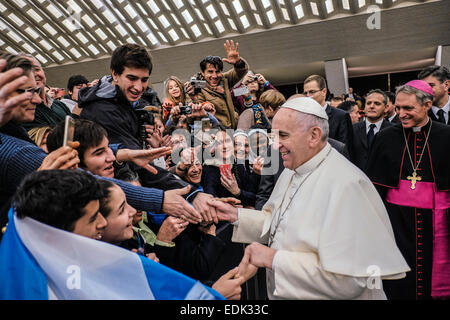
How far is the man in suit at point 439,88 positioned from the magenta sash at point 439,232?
4.60ft

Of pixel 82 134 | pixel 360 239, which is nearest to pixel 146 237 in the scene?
pixel 82 134

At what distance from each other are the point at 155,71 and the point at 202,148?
12.9m

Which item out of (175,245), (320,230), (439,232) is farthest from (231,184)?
(439,232)

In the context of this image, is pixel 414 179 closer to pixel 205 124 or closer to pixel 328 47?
pixel 205 124

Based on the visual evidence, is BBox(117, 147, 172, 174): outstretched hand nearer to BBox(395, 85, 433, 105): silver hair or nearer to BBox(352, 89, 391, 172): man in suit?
BBox(395, 85, 433, 105): silver hair

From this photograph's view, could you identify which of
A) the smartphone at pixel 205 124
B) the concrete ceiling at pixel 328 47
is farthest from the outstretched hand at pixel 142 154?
the concrete ceiling at pixel 328 47

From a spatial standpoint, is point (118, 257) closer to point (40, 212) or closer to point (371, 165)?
point (40, 212)

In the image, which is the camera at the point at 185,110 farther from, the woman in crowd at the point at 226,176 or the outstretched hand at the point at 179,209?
the outstretched hand at the point at 179,209

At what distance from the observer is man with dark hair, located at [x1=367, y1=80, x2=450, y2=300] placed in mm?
3168

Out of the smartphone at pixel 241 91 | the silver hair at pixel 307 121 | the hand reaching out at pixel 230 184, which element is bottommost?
the hand reaching out at pixel 230 184

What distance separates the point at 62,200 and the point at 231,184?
8.07ft

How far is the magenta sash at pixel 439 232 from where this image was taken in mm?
3139

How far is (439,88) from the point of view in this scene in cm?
415

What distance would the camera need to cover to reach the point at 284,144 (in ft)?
7.31
